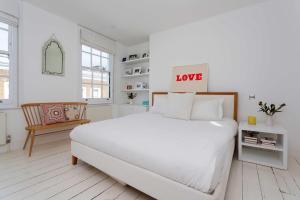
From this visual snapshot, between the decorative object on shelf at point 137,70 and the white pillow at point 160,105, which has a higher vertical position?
the decorative object on shelf at point 137,70

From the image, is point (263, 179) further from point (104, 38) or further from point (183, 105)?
point (104, 38)

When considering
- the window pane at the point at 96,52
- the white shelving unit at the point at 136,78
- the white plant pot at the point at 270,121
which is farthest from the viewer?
the white shelving unit at the point at 136,78

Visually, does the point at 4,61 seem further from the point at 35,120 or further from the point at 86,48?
the point at 86,48

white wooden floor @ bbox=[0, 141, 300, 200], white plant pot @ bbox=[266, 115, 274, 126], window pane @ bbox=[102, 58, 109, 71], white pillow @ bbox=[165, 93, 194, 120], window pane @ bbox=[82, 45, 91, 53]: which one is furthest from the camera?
window pane @ bbox=[102, 58, 109, 71]

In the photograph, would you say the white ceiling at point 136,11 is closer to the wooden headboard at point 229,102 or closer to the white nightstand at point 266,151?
the wooden headboard at point 229,102

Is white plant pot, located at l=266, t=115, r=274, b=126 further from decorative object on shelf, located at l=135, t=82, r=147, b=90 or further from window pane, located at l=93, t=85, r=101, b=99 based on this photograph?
window pane, located at l=93, t=85, r=101, b=99

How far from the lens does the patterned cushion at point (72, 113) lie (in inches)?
105

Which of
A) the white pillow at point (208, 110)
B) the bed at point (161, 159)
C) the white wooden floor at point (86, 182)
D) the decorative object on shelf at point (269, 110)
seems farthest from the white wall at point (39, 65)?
the decorative object on shelf at point (269, 110)

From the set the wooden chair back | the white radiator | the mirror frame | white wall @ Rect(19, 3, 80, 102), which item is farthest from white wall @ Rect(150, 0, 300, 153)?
the white radiator

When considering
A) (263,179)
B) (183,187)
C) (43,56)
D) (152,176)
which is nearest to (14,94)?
(43,56)

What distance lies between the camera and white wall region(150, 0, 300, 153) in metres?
2.14

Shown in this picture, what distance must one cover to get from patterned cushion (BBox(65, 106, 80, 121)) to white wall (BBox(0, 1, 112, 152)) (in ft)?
1.11

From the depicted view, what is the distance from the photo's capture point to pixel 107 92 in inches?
157

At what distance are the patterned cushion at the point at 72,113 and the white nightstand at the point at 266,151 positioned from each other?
2.78 m
